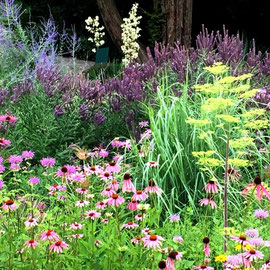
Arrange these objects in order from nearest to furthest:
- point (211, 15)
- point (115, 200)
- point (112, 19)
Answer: point (115, 200) → point (112, 19) → point (211, 15)

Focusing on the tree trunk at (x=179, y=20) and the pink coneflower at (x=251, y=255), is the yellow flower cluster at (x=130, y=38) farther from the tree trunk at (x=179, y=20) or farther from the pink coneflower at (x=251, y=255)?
the pink coneflower at (x=251, y=255)

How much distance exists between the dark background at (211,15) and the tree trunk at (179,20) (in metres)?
2.92

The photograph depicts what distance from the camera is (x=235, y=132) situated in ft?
15.0

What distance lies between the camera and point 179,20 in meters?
10.4

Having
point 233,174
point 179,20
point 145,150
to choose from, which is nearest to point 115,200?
point 233,174

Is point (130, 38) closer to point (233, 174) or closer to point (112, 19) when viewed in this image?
point (112, 19)

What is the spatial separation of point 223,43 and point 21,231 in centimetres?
359

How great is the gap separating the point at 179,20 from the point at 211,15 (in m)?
3.47

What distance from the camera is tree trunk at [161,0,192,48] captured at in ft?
33.8

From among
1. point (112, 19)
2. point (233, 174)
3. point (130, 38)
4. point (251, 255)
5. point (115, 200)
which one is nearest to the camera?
point (251, 255)

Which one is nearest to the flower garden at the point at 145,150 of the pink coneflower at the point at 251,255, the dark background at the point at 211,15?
the pink coneflower at the point at 251,255

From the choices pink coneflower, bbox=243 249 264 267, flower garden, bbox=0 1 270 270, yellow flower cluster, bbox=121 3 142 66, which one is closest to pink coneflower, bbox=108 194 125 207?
flower garden, bbox=0 1 270 270

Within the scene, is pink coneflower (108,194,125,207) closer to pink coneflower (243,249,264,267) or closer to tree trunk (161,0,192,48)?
pink coneflower (243,249,264,267)

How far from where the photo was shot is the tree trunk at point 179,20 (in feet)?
33.8
